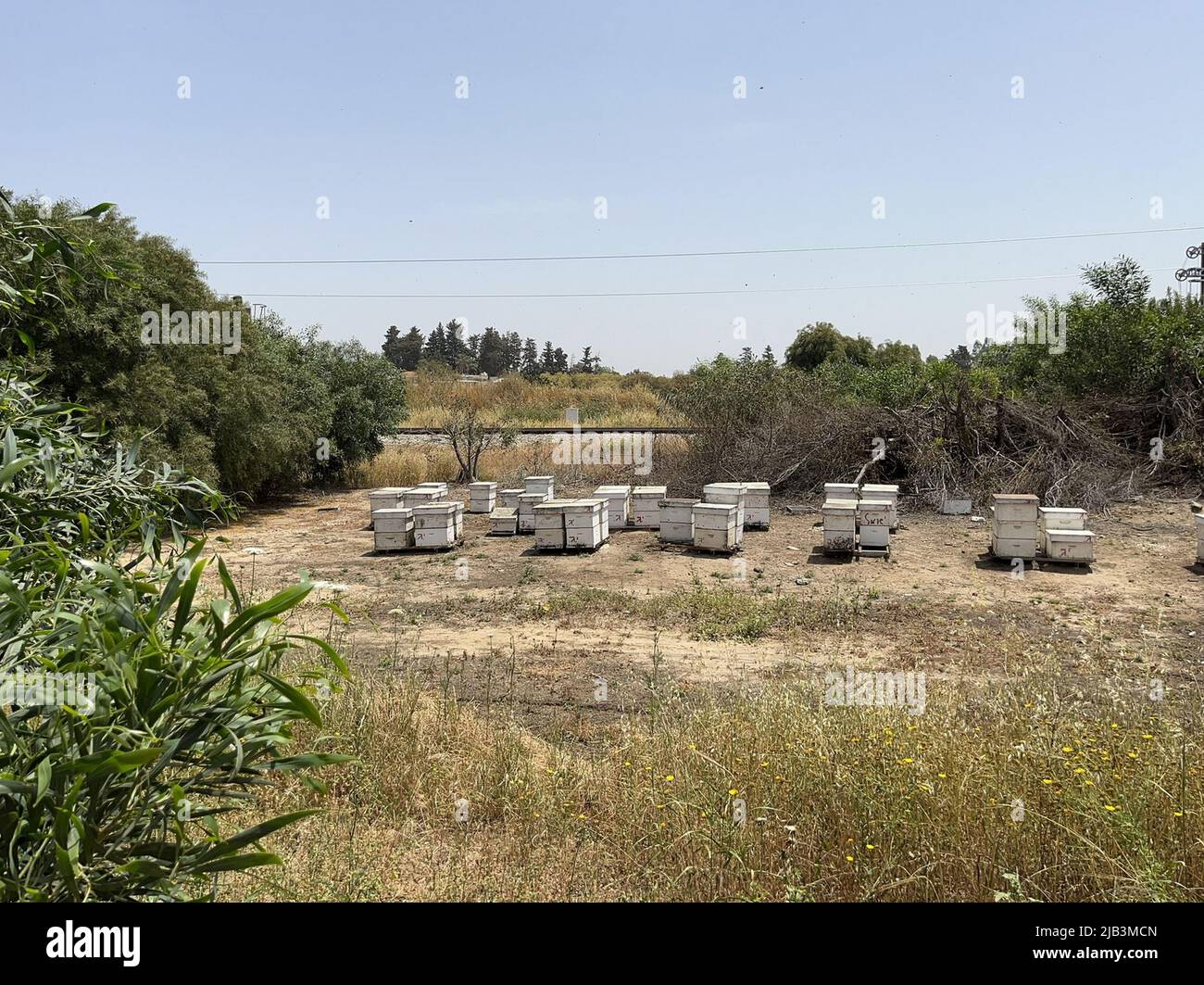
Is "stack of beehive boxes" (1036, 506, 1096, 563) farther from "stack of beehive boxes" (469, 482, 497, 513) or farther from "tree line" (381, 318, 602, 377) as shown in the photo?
"tree line" (381, 318, 602, 377)

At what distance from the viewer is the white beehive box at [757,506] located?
15.4 meters

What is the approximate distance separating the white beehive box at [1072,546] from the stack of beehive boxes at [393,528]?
31.2ft

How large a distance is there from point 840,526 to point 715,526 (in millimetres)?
1818

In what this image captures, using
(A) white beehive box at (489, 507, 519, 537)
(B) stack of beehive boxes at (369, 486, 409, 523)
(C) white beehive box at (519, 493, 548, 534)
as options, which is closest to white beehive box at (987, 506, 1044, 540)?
(C) white beehive box at (519, 493, 548, 534)

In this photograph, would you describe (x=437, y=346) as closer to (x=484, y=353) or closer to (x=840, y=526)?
(x=484, y=353)

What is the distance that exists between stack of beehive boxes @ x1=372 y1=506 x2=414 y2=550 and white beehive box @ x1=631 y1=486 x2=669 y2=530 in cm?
389

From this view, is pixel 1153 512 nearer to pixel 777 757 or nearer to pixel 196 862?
pixel 777 757

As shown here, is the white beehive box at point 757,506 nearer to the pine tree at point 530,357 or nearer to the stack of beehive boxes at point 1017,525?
the stack of beehive boxes at point 1017,525

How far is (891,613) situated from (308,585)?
359 inches

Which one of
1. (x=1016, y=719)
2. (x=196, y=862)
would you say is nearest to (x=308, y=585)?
(x=196, y=862)

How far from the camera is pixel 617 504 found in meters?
15.7

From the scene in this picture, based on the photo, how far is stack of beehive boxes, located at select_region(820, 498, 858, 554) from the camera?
12.8 m

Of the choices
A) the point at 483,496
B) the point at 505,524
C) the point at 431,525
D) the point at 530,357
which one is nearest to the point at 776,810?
the point at 431,525

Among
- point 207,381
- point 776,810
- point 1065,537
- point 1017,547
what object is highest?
point 207,381
